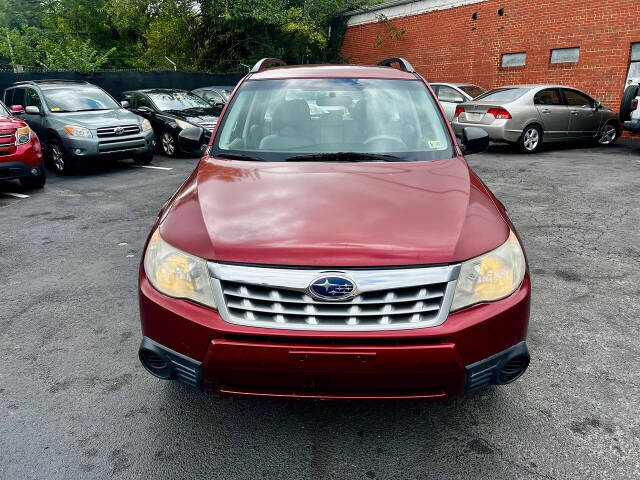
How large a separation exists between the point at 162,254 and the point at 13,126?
6.73m

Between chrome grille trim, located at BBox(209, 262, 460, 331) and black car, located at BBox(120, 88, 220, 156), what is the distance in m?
8.95

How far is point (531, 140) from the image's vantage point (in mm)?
11453

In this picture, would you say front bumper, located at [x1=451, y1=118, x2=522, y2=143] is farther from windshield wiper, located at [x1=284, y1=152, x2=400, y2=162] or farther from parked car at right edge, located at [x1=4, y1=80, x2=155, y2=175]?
windshield wiper, located at [x1=284, y1=152, x2=400, y2=162]

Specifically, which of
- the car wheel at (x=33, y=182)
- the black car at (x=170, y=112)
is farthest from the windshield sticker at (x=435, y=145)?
the black car at (x=170, y=112)

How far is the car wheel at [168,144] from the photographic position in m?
11.3

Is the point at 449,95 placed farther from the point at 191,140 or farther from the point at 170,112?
the point at 191,140

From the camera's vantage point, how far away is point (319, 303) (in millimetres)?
1957

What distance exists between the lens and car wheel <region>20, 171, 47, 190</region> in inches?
322

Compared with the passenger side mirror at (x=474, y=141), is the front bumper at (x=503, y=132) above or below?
below

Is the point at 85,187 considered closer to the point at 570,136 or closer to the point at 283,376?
the point at 283,376

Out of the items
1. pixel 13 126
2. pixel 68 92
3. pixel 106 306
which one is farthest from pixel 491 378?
pixel 68 92

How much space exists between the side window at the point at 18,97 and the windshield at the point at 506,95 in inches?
387

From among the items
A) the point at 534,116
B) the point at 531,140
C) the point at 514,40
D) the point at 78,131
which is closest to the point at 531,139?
the point at 531,140

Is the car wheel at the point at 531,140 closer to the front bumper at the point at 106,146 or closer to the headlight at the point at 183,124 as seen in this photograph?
the headlight at the point at 183,124
